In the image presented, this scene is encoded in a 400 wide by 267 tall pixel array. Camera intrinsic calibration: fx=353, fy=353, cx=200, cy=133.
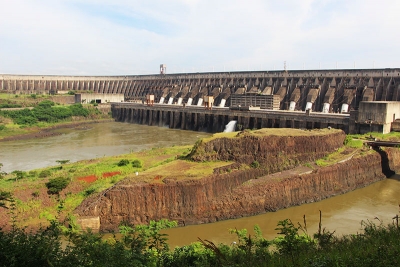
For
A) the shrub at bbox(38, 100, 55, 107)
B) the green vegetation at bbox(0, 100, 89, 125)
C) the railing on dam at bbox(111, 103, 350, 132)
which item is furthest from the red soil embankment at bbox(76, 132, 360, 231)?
the shrub at bbox(38, 100, 55, 107)

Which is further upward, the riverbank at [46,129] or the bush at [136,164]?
the bush at [136,164]

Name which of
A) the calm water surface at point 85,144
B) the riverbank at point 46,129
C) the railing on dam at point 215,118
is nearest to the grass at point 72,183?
the calm water surface at point 85,144

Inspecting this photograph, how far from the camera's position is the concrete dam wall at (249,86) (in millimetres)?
51531

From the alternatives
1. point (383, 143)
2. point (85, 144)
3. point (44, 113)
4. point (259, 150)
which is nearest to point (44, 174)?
point (259, 150)

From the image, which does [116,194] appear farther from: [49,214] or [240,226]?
[240,226]

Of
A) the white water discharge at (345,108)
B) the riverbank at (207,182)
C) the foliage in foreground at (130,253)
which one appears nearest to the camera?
the foliage in foreground at (130,253)

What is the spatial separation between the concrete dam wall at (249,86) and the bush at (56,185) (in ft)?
133

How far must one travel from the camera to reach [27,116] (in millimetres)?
61000

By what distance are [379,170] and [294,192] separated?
36.0ft

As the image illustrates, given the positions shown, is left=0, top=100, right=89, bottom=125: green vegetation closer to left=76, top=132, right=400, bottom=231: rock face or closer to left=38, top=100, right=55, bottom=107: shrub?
left=38, top=100, right=55, bottom=107: shrub

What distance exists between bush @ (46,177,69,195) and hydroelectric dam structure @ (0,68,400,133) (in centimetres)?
3105

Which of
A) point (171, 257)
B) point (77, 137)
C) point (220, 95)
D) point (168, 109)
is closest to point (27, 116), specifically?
point (77, 137)

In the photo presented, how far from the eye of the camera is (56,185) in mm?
21109

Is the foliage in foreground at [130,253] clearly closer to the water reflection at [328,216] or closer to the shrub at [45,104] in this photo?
the water reflection at [328,216]
